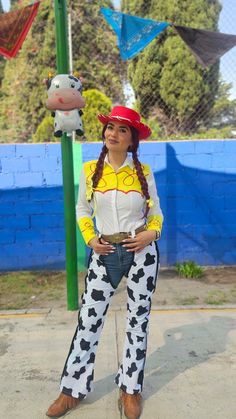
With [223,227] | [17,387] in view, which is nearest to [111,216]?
[17,387]

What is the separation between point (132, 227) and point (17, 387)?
4.65 feet

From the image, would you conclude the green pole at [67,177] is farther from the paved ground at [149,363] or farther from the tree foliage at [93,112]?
the tree foliage at [93,112]

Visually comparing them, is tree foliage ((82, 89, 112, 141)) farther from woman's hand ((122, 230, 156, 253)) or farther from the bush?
woman's hand ((122, 230, 156, 253))

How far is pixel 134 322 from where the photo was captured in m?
2.52

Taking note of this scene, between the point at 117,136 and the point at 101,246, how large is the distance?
2.09 ft

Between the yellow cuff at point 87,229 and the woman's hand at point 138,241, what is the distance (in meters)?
0.21

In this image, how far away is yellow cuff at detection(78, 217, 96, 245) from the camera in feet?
8.13

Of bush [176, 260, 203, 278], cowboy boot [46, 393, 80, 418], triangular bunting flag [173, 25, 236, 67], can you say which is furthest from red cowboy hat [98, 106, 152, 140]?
bush [176, 260, 203, 278]

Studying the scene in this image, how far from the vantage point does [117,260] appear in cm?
244

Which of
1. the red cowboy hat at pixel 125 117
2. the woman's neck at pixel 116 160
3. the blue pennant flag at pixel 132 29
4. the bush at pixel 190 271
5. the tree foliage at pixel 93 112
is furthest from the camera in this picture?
the tree foliage at pixel 93 112

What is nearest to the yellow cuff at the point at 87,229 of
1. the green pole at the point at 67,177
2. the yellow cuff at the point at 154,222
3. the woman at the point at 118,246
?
the woman at the point at 118,246

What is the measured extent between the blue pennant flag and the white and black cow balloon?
3.70ft

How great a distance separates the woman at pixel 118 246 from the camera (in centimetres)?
240

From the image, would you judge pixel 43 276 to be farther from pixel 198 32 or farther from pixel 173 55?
pixel 173 55
